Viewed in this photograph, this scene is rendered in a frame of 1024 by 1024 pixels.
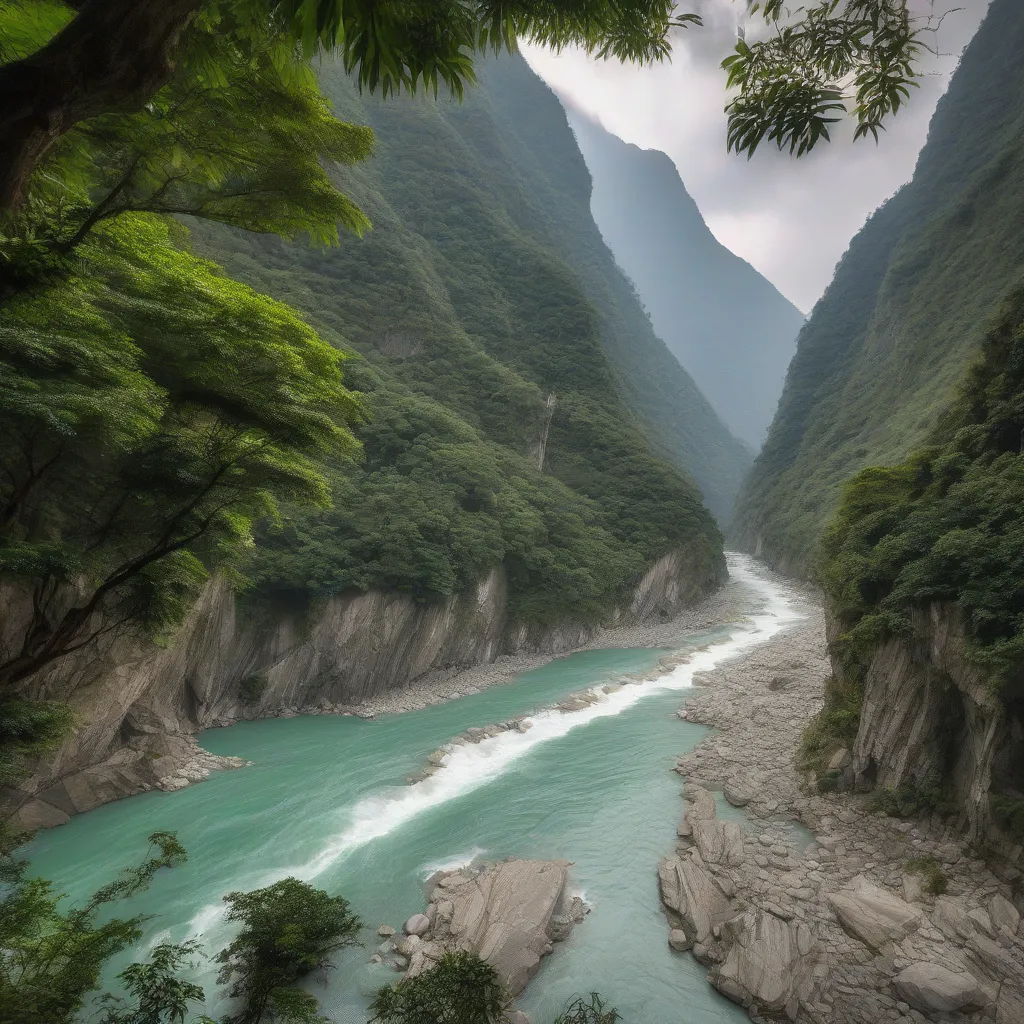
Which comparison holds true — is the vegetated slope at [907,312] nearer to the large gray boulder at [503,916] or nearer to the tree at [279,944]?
the large gray boulder at [503,916]

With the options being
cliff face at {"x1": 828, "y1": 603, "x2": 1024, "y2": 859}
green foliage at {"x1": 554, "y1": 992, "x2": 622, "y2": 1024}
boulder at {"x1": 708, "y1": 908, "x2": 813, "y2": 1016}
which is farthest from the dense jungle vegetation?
green foliage at {"x1": 554, "y1": 992, "x2": 622, "y2": 1024}

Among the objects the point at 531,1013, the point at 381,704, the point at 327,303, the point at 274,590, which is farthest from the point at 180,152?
the point at 327,303

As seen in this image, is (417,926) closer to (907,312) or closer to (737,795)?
(737,795)

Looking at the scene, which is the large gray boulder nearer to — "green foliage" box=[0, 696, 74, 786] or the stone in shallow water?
the stone in shallow water

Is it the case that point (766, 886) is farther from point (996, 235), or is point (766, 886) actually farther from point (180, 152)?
point (996, 235)

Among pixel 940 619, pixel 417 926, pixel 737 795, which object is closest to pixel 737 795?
pixel 737 795
